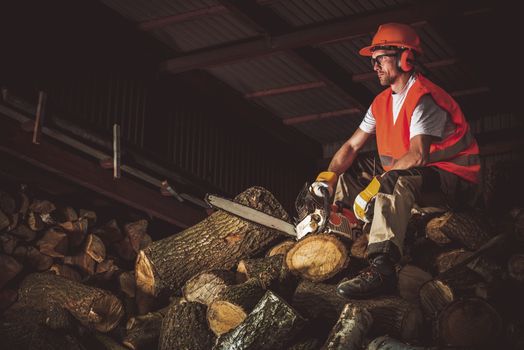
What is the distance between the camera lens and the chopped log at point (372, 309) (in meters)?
5.28

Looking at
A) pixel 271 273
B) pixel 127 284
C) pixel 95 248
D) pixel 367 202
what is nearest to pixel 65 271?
pixel 95 248

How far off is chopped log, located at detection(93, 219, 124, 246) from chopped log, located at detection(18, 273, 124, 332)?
136 centimetres

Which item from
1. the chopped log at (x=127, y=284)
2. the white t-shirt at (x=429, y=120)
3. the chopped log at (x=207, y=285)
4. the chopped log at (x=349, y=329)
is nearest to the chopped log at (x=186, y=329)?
the chopped log at (x=207, y=285)

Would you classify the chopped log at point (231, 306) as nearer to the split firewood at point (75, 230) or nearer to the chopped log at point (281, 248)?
the chopped log at point (281, 248)

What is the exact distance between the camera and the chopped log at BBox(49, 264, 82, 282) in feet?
25.5

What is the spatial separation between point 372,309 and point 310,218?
29.5 inches

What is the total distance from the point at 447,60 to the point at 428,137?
4.11 m

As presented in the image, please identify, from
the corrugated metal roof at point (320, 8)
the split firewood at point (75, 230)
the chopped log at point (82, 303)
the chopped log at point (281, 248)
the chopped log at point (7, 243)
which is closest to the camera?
the chopped log at point (281, 248)

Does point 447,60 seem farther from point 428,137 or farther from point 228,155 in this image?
point 428,137

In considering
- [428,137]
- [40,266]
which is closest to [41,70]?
[40,266]

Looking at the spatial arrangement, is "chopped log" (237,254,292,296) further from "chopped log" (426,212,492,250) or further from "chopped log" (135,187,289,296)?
"chopped log" (426,212,492,250)

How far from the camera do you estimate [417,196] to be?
18.1 ft

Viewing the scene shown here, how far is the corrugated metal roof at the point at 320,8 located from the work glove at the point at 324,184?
3.01m

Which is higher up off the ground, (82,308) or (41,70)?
(41,70)
